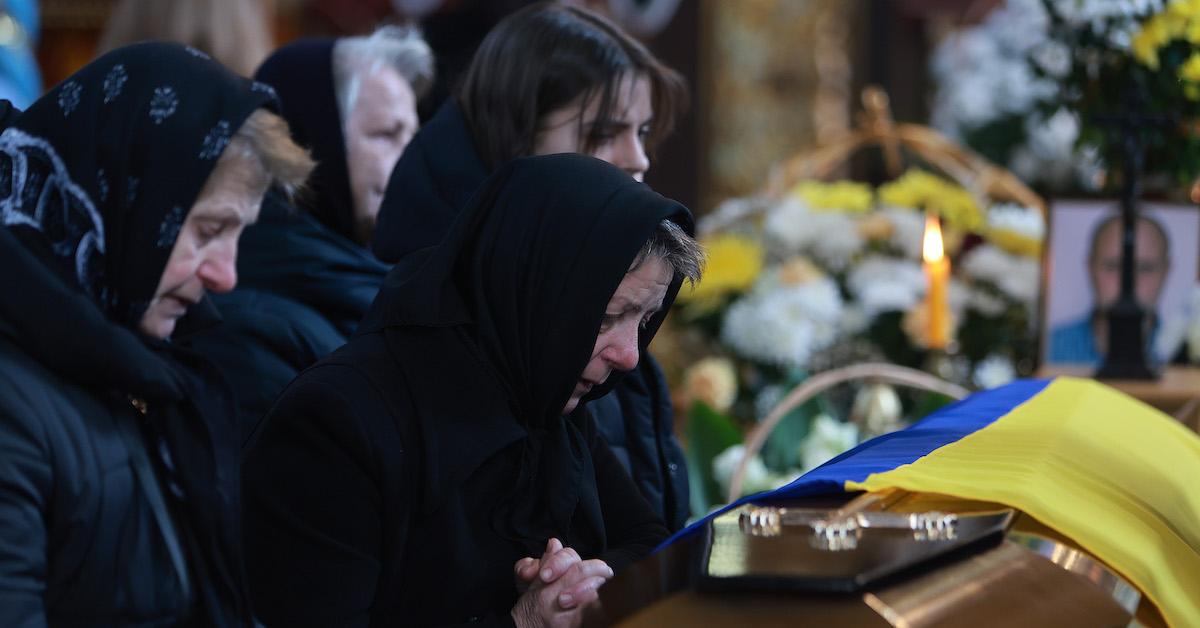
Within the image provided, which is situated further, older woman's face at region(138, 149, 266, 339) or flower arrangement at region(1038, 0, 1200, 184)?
flower arrangement at region(1038, 0, 1200, 184)

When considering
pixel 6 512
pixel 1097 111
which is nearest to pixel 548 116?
pixel 6 512

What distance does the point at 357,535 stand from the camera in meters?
1.67

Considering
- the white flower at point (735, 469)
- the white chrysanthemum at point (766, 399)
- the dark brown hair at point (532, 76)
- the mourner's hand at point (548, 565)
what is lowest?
the white chrysanthemum at point (766, 399)

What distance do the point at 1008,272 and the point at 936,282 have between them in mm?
629

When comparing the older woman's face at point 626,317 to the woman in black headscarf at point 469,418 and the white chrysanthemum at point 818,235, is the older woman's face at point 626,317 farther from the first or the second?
the white chrysanthemum at point 818,235

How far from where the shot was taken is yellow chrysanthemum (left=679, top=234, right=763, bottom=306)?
157 inches

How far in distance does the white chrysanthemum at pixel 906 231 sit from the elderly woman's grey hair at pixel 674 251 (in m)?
2.29

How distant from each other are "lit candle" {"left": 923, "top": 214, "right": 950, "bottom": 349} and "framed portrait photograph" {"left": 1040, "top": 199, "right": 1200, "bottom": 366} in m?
0.32

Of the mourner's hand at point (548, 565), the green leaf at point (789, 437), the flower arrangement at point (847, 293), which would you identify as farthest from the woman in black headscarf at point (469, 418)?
the flower arrangement at point (847, 293)

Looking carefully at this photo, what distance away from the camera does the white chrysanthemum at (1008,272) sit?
12.9 feet

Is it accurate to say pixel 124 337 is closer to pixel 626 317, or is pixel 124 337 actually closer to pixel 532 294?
pixel 532 294

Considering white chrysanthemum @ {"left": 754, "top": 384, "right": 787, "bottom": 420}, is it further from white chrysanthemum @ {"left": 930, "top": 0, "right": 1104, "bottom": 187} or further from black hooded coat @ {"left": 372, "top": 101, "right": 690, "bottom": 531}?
black hooded coat @ {"left": 372, "top": 101, "right": 690, "bottom": 531}

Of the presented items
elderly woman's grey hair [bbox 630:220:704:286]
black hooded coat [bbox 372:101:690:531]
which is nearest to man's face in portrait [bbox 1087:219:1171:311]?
black hooded coat [bbox 372:101:690:531]

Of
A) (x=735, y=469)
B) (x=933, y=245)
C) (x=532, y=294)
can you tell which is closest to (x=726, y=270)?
(x=933, y=245)
